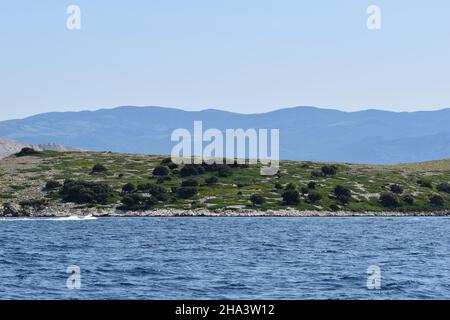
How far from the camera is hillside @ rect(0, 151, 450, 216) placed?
158 m

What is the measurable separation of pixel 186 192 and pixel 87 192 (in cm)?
1972

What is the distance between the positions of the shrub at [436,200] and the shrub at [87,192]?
2640 inches

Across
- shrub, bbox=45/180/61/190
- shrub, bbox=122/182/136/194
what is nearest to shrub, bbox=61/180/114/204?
shrub, bbox=45/180/61/190

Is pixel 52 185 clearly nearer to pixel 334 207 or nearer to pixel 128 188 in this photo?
pixel 128 188

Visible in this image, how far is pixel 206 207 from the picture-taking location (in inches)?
6137

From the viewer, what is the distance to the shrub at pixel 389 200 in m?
169

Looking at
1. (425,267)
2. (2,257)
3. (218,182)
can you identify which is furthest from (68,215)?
(425,267)

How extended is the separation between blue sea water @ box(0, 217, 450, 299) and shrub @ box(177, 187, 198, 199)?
47518 mm

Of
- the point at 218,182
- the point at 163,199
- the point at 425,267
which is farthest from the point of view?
the point at 218,182

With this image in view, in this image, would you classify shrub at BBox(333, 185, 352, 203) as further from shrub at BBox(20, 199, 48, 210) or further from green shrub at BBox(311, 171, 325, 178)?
shrub at BBox(20, 199, 48, 210)

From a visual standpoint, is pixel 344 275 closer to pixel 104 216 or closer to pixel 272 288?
pixel 272 288
